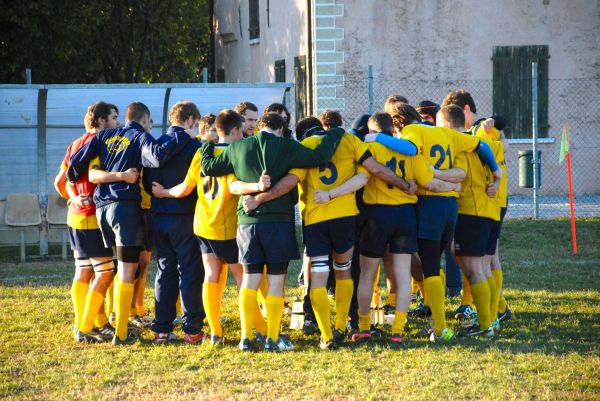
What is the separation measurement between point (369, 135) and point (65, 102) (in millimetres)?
7157

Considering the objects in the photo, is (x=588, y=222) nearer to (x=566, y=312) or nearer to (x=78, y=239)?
(x=566, y=312)

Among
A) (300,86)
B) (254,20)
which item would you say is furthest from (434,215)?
(254,20)

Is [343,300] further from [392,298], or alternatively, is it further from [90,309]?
[90,309]

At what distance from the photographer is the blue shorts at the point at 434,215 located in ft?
26.5

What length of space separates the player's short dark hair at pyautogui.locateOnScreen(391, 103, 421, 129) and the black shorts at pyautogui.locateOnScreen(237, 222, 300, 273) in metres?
1.40

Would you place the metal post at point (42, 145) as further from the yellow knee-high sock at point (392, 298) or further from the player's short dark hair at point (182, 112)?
the yellow knee-high sock at point (392, 298)

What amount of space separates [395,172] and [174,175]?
1.86m

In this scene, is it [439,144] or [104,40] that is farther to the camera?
[104,40]

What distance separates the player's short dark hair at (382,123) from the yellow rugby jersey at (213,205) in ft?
4.25

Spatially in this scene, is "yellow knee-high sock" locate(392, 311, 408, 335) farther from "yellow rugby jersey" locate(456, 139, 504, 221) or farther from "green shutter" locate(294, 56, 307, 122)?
"green shutter" locate(294, 56, 307, 122)

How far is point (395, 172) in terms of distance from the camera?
7.91m

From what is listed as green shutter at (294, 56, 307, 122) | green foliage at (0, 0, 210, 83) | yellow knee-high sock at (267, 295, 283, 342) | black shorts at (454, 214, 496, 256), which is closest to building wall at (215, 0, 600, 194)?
green shutter at (294, 56, 307, 122)

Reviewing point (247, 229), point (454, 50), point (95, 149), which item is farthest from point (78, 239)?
point (454, 50)

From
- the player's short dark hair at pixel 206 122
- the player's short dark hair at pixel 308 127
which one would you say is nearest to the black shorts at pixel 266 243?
the player's short dark hair at pixel 308 127
